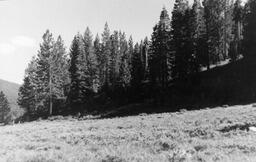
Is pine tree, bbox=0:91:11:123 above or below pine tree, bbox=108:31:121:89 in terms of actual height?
below

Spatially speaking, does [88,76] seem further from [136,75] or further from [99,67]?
[136,75]

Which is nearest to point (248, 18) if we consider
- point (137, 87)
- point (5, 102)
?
point (137, 87)

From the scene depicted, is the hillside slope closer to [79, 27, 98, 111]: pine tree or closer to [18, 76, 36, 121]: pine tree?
[79, 27, 98, 111]: pine tree

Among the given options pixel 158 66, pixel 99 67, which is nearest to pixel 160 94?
pixel 158 66

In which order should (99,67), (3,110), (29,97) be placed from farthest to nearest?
(3,110) < (99,67) < (29,97)

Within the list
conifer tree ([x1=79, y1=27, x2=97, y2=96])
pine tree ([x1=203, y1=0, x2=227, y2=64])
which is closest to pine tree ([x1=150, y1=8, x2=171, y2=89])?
pine tree ([x1=203, y1=0, x2=227, y2=64])

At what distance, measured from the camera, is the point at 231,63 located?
Result: 57250 mm

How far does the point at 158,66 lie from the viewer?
55.3 metres

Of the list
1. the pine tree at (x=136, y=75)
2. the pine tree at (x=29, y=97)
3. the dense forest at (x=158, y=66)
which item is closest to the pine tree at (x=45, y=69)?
the dense forest at (x=158, y=66)

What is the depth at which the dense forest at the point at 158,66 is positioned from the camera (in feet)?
173

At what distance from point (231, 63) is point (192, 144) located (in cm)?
4635

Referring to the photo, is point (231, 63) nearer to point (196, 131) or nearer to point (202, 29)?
point (202, 29)

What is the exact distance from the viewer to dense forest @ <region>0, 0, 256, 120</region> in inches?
2079

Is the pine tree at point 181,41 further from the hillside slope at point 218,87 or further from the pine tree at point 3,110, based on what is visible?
the pine tree at point 3,110
